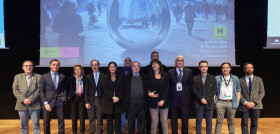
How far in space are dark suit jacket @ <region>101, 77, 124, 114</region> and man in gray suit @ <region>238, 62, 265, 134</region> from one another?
6.89 ft

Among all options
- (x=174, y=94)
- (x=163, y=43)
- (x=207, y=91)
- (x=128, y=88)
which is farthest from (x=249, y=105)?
(x=163, y=43)

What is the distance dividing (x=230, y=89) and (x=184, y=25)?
6.64 feet

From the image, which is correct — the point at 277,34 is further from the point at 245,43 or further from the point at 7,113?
the point at 7,113

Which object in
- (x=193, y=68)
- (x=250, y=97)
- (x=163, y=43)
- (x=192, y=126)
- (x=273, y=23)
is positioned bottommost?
(x=192, y=126)

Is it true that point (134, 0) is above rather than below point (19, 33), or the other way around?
above

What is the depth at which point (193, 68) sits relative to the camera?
5.03 meters

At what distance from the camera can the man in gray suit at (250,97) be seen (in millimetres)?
3450

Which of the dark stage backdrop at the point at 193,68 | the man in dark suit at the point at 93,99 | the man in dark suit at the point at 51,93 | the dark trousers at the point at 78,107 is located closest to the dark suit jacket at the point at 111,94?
the man in dark suit at the point at 93,99

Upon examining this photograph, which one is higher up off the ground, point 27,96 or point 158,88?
point 158,88

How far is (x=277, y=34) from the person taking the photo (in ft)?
16.6

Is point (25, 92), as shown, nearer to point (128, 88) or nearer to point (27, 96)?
point (27, 96)

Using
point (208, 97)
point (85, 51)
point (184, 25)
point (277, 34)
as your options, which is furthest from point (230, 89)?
point (85, 51)

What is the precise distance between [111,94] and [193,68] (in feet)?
8.23

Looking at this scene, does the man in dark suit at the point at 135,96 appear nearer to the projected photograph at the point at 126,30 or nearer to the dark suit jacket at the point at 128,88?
the dark suit jacket at the point at 128,88
